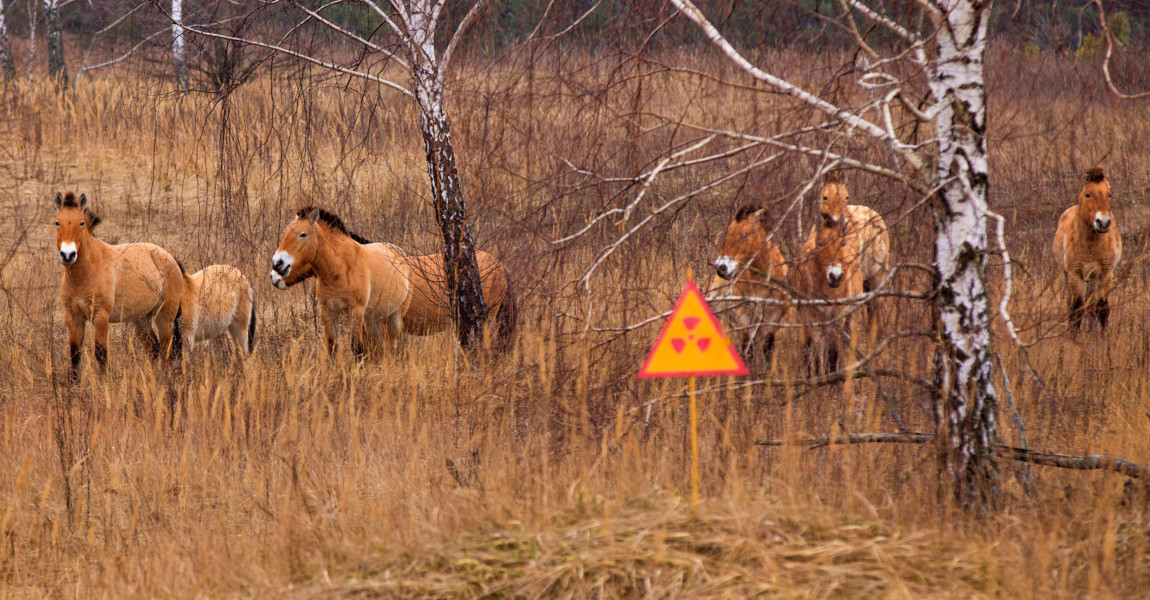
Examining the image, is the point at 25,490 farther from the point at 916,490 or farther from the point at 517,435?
the point at 916,490

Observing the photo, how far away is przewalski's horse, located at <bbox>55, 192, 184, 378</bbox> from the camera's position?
7.98 m

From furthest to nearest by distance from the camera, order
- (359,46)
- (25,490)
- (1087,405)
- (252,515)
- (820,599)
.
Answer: (359,46)
(1087,405)
(25,490)
(252,515)
(820,599)

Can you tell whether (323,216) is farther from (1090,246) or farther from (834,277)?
(1090,246)

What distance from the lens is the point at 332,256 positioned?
794 centimetres

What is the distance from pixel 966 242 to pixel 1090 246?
557 cm

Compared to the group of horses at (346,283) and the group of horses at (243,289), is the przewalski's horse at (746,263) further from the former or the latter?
the group of horses at (243,289)

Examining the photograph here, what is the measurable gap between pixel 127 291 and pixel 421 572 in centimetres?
546

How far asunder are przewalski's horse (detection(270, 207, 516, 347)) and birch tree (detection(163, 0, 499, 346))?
217mm

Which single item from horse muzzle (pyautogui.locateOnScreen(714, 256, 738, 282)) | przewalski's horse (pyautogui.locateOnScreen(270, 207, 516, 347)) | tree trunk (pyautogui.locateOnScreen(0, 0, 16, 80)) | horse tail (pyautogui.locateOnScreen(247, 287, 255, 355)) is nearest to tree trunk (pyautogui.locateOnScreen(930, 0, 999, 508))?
horse muzzle (pyautogui.locateOnScreen(714, 256, 738, 282))

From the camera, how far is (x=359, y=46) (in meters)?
7.59

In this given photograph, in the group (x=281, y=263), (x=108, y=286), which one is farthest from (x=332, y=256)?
(x=108, y=286)

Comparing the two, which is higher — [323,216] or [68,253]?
[323,216]

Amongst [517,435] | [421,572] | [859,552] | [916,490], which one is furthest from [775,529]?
[517,435]

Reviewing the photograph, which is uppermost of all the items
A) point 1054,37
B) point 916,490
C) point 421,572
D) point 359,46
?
point 359,46
